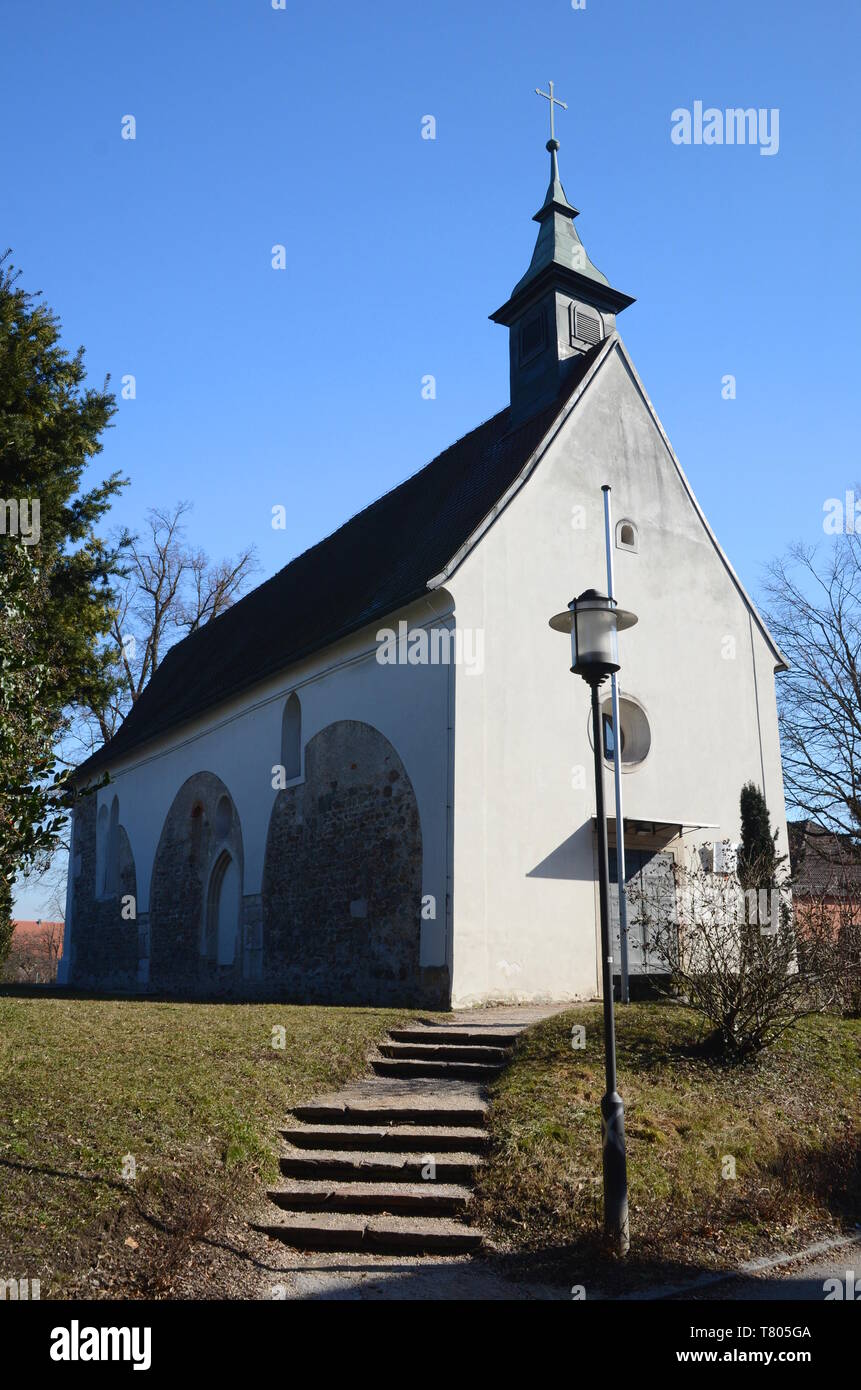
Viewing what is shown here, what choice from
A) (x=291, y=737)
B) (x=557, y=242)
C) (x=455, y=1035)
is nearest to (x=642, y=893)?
(x=455, y=1035)

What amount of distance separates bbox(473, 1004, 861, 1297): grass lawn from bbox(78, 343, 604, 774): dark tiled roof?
759cm

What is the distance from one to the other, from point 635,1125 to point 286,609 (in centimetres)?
1661

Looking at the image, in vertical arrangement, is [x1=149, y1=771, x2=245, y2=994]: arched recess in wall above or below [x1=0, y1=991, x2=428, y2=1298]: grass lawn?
above

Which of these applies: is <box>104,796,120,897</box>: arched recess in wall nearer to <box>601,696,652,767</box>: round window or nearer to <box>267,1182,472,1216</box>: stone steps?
<box>601,696,652,767</box>: round window

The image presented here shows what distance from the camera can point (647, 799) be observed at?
56.4 feet

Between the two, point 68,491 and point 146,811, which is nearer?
point 68,491

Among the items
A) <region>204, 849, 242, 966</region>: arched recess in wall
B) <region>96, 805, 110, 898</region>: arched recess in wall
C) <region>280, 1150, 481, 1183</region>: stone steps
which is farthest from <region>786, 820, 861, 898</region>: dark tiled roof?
<region>280, 1150, 481, 1183</region>: stone steps

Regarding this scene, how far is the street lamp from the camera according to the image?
692 cm

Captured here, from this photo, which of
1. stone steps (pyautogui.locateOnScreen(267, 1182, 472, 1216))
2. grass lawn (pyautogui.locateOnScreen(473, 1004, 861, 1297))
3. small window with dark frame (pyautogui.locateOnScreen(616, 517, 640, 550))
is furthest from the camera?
small window with dark frame (pyautogui.locateOnScreen(616, 517, 640, 550))

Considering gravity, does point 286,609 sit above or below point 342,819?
above

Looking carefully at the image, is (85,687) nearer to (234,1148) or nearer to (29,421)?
(29,421)

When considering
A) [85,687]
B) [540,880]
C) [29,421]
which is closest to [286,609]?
[85,687]

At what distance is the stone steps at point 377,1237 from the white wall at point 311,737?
711 cm

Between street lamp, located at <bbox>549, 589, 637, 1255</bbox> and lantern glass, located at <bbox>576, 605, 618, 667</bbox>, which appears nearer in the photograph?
street lamp, located at <bbox>549, 589, 637, 1255</bbox>
